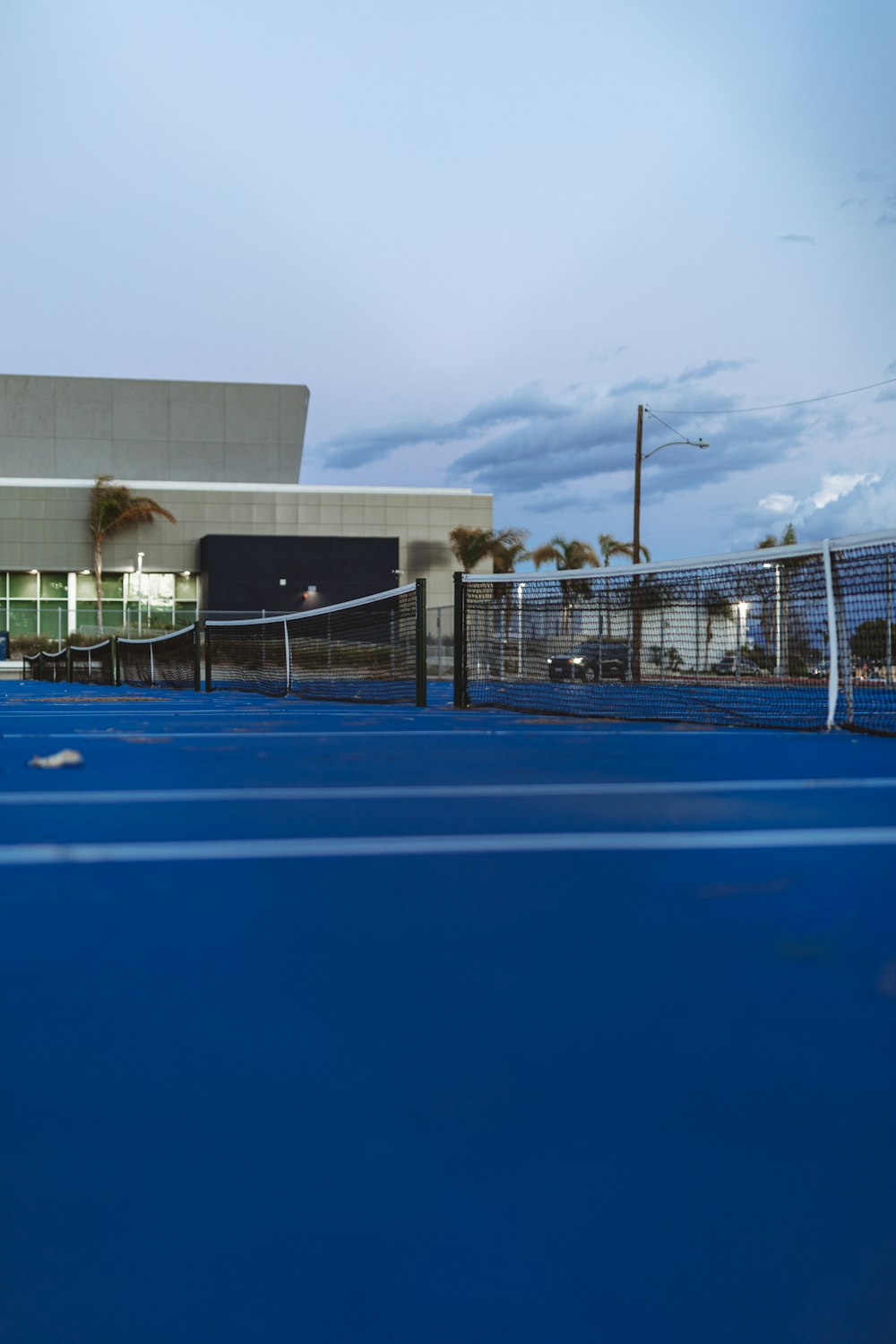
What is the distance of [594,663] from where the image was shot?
51.5 feet

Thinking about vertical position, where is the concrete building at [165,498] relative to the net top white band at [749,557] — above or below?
above

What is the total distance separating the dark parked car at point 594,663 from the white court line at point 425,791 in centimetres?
985

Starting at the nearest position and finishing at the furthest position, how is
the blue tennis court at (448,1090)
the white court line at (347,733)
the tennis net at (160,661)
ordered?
the blue tennis court at (448,1090), the white court line at (347,733), the tennis net at (160,661)

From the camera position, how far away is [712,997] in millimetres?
1495

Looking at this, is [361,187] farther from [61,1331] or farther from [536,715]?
[61,1331]

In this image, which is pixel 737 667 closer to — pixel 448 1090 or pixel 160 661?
pixel 448 1090

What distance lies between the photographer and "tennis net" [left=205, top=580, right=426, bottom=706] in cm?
1439

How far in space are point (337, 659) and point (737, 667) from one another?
9.47m

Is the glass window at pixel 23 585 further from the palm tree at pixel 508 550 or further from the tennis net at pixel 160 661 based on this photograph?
the tennis net at pixel 160 661

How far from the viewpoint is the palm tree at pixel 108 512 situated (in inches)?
2064

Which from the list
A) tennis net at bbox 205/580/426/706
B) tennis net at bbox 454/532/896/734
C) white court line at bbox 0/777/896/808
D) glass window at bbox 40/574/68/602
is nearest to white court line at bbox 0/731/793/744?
tennis net at bbox 454/532/896/734

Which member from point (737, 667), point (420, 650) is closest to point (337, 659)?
point (737, 667)

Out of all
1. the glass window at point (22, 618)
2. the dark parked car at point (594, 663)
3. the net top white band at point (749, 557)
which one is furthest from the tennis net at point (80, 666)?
the glass window at point (22, 618)

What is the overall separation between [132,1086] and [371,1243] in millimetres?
384
